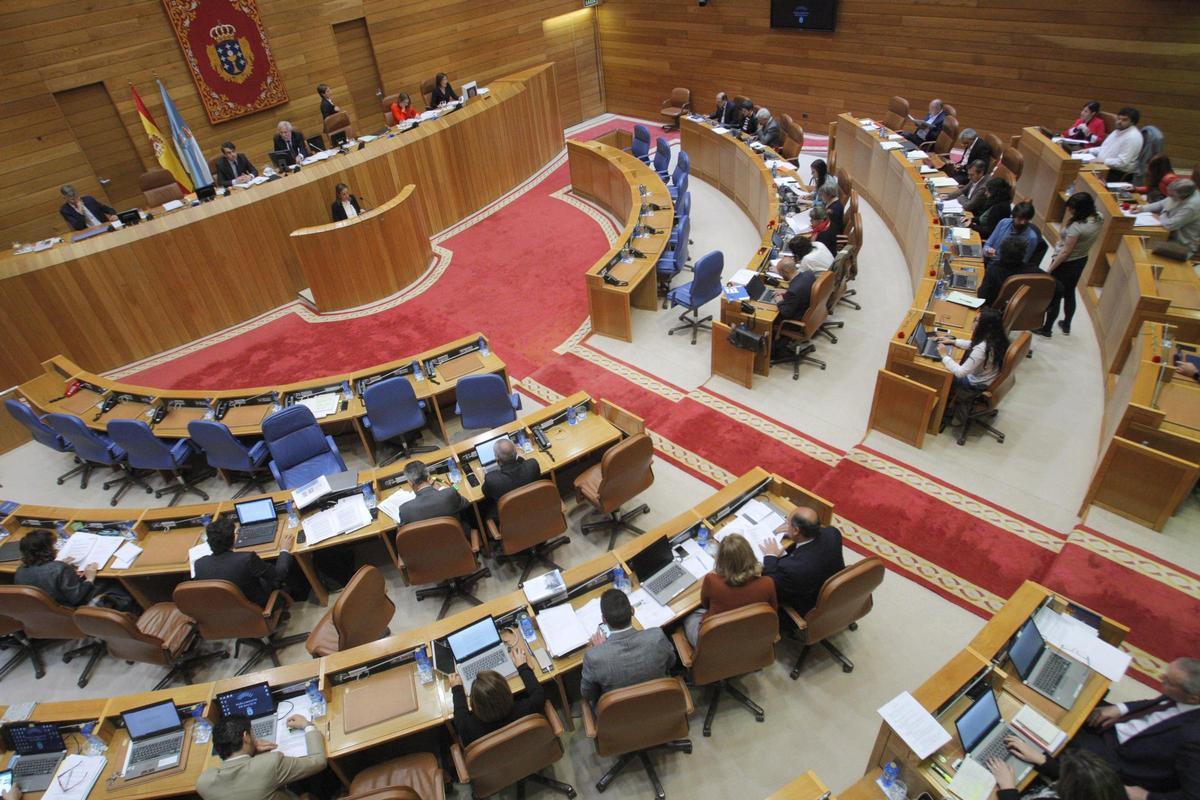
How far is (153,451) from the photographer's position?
702cm

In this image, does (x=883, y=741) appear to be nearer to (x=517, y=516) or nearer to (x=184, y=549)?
(x=517, y=516)

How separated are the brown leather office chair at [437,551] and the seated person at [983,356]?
4.49 m

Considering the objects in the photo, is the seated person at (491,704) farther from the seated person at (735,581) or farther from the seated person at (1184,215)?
the seated person at (1184,215)

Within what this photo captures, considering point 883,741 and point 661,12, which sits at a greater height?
point 661,12

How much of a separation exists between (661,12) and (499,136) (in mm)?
5511

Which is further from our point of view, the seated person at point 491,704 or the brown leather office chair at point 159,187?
the brown leather office chair at point 159,187

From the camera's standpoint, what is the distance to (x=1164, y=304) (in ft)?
21.1

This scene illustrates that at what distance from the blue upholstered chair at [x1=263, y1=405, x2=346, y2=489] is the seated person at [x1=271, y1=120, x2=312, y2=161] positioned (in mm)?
6752

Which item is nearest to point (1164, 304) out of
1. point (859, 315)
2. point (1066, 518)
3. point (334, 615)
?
point (1066, 518)

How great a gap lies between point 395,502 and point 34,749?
8.78ft

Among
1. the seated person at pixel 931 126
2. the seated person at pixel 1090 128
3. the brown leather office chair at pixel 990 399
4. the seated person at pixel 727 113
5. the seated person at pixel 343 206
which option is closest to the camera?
the brown leather office chair at pixel 990 399

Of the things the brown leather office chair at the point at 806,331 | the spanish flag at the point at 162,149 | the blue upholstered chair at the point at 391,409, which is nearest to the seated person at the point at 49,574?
the blue upholstered chair at the point at 391,409

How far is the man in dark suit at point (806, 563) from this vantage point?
452 cm

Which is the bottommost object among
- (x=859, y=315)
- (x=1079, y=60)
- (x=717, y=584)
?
(x=859, y=315)
